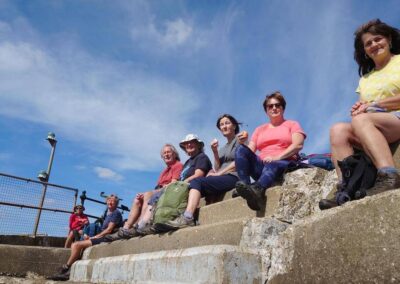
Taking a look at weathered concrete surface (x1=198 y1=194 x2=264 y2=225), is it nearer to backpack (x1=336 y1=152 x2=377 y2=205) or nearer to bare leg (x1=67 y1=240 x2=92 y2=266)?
backpack (x1=336 y1=152 x2=377 y2=205)

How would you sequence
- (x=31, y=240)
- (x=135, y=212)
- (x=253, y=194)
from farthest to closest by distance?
(x=31, y=240)
(x=135, y=212)
(x=253, y=194)

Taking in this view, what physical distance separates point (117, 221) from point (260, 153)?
12.8 ft

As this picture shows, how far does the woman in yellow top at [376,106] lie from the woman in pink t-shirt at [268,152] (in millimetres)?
750

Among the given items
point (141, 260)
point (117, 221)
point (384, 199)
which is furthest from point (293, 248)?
point (117, 221)

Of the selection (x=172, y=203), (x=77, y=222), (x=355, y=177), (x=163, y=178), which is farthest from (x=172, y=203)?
(x=77, y=222)

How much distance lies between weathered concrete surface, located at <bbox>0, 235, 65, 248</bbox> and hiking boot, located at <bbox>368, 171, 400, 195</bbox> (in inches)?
316

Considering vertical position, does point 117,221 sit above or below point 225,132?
below

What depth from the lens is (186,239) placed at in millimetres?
3531

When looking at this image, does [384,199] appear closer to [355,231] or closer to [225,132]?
[355,231]

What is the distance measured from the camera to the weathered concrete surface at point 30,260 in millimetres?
6855

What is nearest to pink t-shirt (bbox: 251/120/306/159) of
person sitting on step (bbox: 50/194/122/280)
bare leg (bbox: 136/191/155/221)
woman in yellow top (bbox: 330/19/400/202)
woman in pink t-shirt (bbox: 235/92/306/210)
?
woman in pink t-shirt (bbox: 235/92/306/210)

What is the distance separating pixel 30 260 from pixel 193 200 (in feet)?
14.0

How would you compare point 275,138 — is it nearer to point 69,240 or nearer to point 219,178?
point 219,178

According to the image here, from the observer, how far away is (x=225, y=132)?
5125mm
